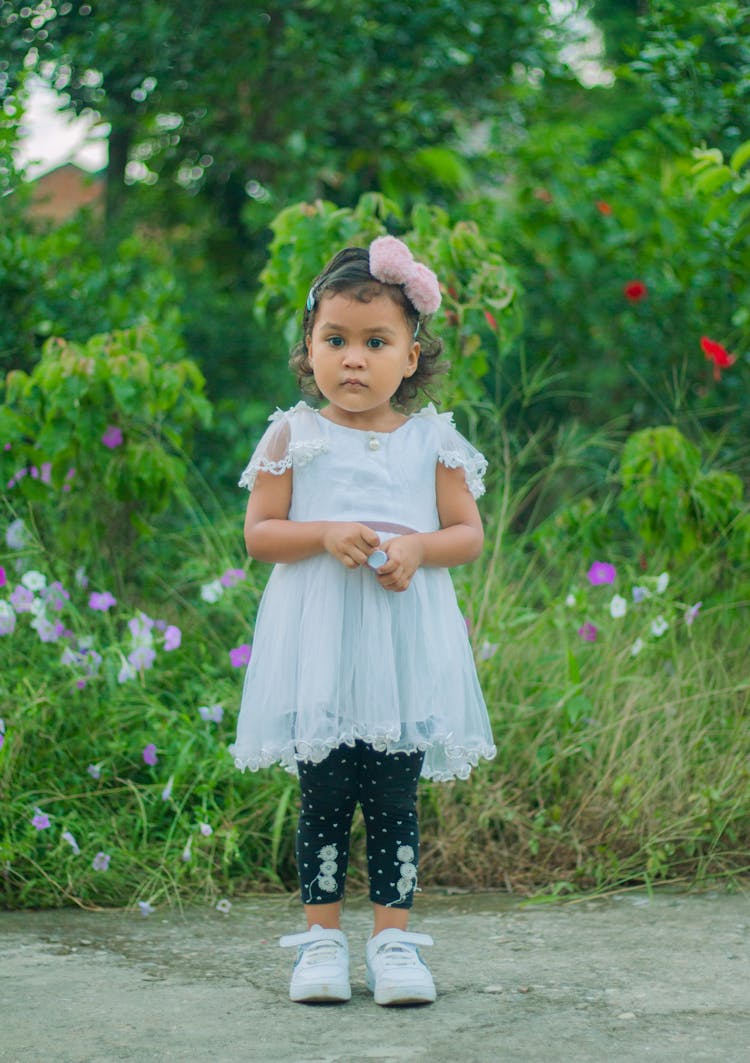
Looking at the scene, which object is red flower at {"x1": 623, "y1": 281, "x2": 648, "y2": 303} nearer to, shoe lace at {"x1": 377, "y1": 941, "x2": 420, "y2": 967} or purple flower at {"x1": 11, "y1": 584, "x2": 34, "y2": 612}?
purple flower at {"x1": 11, "y1": 584, "x2": 34, "y2": 612}

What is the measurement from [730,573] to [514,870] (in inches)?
49.7

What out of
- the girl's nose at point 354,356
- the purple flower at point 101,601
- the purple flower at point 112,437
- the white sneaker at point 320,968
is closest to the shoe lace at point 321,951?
the white sneaker at point 320,968

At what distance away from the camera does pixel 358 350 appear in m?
2.38

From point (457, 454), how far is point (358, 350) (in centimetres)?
29

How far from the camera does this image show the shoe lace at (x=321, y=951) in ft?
7.67

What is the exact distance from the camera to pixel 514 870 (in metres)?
3.11

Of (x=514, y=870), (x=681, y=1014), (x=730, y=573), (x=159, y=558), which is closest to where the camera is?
(x=681, y=1014)

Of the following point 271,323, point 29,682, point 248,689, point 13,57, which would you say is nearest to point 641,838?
point 248,689

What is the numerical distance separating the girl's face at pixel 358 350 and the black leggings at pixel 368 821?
642mm

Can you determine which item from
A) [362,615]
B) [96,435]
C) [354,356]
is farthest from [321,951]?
[96,435]

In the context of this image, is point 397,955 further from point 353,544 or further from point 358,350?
point 358,350

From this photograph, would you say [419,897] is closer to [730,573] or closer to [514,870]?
[514,870]

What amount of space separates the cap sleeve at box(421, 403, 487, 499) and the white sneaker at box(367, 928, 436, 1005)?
826mm

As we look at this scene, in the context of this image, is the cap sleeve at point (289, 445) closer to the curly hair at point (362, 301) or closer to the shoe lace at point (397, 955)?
the curly hair at point (362, 301)
